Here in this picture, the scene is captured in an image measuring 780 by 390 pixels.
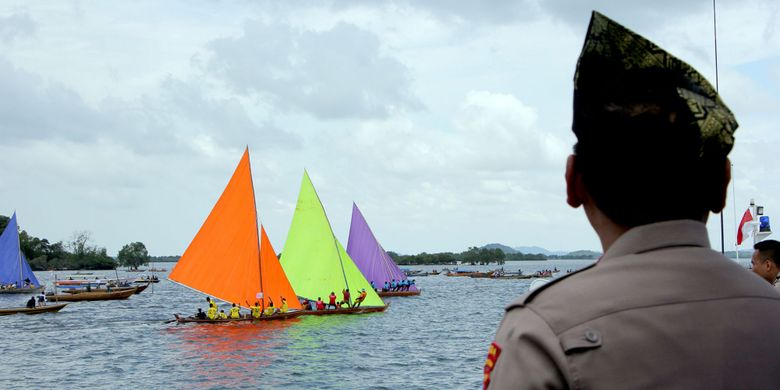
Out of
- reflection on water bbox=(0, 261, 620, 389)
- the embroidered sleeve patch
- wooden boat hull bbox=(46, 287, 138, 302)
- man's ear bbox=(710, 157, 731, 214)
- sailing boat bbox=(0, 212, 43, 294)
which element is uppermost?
sailing boat bbox=(0, 212, 43, 294)

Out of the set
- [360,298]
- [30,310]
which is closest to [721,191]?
[360,298]

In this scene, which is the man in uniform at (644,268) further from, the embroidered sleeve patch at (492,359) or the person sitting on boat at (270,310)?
the person sitting on boat at (270,310)

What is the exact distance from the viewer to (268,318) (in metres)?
41.6

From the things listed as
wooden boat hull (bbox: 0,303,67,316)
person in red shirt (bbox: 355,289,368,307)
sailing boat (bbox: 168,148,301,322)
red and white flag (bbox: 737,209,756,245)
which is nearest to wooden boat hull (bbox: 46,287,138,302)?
wooden boat hull (bbox: 0,303,67,316)

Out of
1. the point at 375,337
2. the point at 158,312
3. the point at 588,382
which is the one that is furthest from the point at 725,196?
the point at 158,312

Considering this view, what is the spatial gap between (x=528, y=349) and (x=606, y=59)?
71 centimetres

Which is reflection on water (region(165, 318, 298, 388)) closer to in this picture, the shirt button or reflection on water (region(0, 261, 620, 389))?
reflection on water (region(0, 261, 620, 389))

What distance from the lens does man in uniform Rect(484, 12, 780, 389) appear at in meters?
1.77

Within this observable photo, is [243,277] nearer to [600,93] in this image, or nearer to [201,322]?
[201,322]

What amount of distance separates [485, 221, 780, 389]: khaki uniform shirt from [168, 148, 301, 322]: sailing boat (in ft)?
124

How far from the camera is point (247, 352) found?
34.7 m

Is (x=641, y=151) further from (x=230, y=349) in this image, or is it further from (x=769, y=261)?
(x=230, y=349)

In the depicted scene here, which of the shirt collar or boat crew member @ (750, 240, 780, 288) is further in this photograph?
boat crew member @ (750, 240, 780, 288)

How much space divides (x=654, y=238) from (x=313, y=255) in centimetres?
4649
